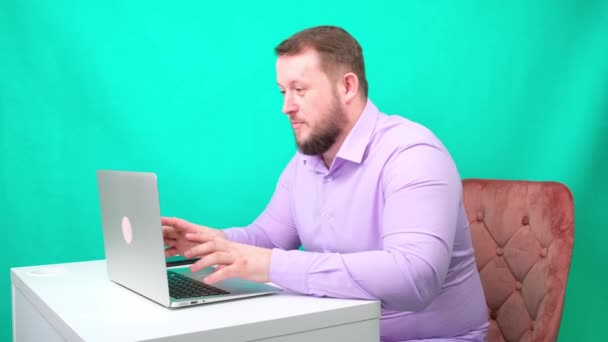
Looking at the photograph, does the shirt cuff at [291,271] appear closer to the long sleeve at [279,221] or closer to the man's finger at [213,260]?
the man's finger at [213,260]

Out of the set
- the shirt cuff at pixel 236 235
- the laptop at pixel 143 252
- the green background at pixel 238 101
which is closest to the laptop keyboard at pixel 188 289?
the laptop at pixel 143 252

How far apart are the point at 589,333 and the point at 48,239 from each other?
6.82ft

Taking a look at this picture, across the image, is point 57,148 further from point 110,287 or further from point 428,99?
point 428,99

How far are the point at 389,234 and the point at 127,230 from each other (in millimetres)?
548

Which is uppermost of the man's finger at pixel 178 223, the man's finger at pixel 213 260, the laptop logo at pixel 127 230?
the laptop logo at pixel 127 230

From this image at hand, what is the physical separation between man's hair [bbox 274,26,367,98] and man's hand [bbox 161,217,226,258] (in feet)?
1.60

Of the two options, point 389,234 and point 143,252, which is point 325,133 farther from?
point 143,252

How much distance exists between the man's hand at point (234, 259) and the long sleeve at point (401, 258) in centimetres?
2

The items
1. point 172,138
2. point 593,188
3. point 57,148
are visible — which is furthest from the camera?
point 593,188

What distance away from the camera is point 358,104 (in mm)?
1781

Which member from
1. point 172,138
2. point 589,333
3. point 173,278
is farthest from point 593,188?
point 173,278

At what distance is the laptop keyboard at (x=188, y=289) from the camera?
1.37m

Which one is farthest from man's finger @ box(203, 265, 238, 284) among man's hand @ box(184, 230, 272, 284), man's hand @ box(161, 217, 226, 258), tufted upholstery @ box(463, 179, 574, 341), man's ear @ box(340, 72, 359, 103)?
tufted upholstery @ box(463, 179, 574, 341)

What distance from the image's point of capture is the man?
137 centimetres
